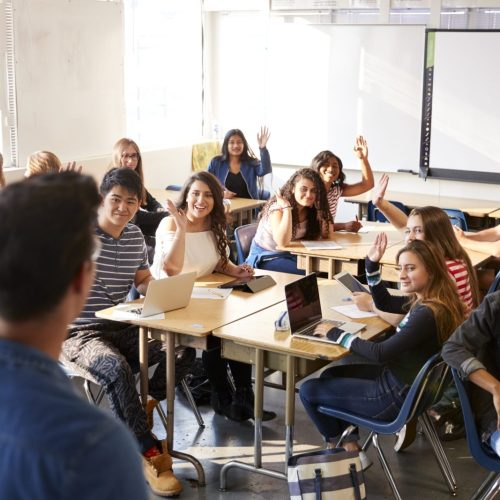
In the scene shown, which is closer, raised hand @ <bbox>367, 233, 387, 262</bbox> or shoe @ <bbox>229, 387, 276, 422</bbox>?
raised hand @ <bbox>367, 233, 387, 262</bbox>

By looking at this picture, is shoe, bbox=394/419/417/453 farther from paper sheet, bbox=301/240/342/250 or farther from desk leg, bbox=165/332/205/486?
paper sheet, bbox=301/240/342/250

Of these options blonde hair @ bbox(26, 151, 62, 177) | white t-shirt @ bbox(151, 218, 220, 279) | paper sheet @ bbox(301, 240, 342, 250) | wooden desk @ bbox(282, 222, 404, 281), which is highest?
blonde hair @ bbox(26, 151, 62, 177)

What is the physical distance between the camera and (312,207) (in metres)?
5.89

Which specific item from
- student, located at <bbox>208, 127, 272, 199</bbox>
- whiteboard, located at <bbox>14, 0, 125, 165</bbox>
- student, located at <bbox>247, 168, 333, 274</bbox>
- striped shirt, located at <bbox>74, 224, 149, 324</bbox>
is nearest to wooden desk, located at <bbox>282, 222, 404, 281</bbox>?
student, located at <bbox>247, 168, 333, 274</bbox>

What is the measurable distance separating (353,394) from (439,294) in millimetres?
564

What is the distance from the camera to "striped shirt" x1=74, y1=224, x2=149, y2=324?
4.24 metres

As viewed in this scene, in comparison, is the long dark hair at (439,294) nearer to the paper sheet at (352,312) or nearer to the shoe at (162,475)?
the paper sheet at (352,312)

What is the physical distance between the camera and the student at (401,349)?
354 cm

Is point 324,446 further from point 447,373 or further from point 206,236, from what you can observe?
point 206,236

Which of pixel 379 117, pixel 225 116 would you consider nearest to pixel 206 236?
pixel 379 117

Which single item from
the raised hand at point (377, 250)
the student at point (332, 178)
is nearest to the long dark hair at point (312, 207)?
the student at point (332, 178)

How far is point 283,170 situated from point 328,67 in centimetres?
126

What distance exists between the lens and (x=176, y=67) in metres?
9.50

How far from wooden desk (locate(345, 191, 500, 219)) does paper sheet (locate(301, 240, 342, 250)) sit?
203cm
